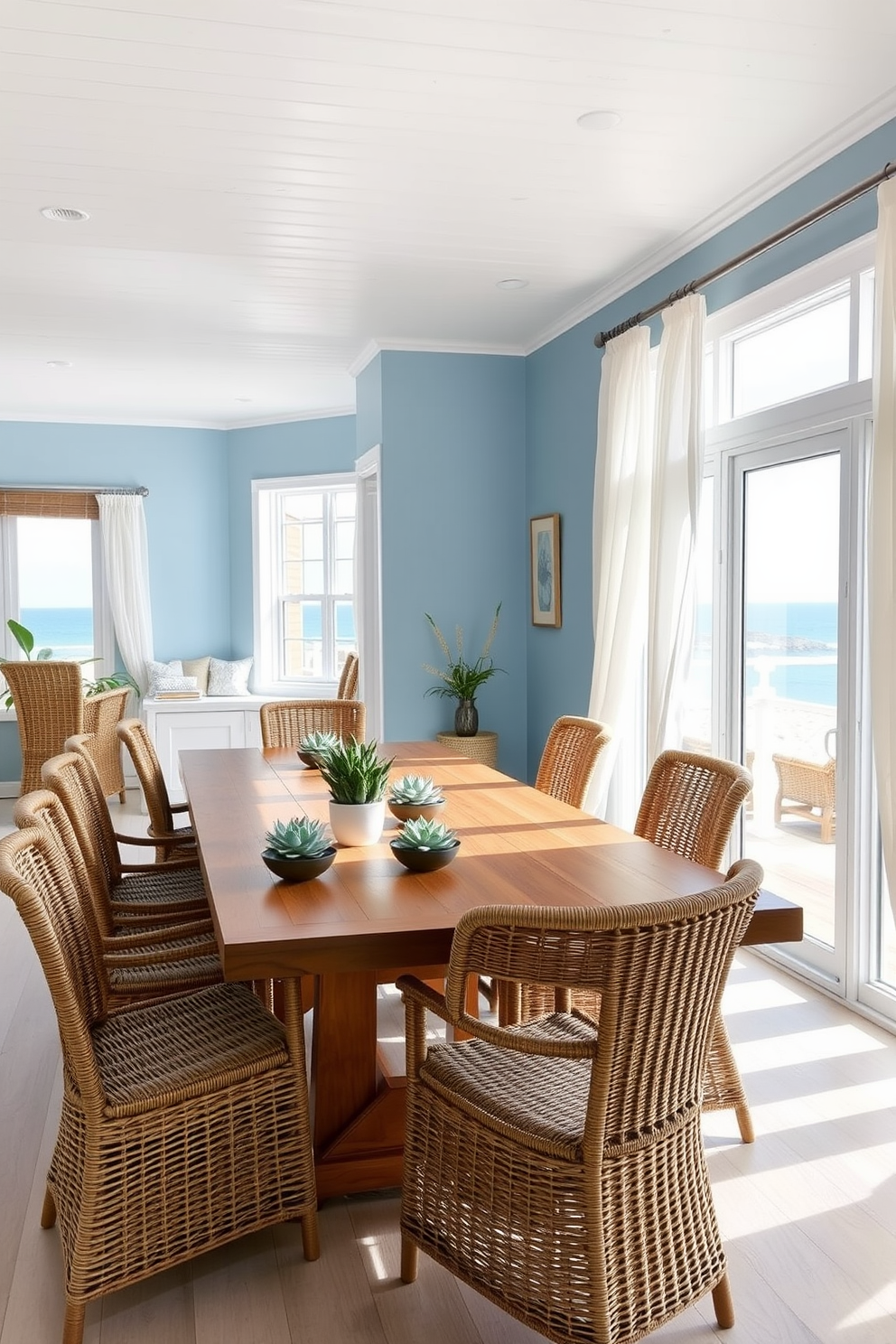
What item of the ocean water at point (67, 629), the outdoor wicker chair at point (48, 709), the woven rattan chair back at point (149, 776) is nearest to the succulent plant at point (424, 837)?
the woven rattan chair back at point (149, 776)

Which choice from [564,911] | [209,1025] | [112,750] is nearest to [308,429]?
[112,750]

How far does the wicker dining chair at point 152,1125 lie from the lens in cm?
191

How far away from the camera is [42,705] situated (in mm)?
6547

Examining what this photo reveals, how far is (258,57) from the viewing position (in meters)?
2.72

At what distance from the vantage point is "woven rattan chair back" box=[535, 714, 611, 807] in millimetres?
3338

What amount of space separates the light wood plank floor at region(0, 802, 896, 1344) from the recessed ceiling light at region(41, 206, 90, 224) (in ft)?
9.31

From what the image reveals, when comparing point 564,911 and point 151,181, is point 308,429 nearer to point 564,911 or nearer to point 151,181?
point 151,181

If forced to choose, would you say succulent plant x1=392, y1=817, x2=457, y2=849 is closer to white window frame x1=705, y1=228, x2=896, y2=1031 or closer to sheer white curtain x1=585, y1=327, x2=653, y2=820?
white window frame x1=705, y1=228, x2=896, y2=1031

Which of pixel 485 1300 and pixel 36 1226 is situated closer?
pixel 485 1300

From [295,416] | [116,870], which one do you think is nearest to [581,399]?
[116,870]

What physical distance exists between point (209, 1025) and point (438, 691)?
12.4ft

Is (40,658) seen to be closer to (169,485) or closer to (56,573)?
(56,573)

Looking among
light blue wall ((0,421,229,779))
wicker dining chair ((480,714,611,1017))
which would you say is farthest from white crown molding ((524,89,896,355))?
light blue wall ((0,421,229,779))

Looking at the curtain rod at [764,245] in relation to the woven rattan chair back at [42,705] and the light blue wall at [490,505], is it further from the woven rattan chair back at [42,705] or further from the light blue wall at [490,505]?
the woven rattan chair back at [42,705]
